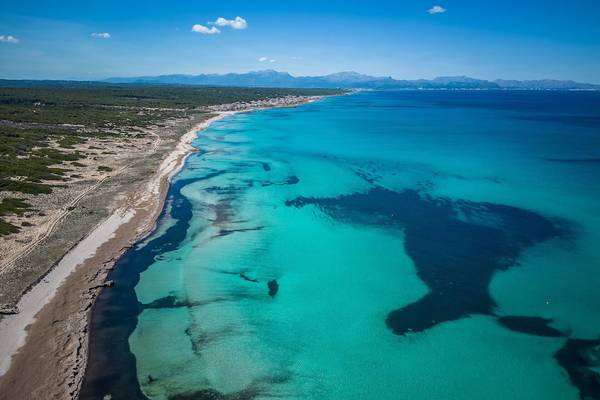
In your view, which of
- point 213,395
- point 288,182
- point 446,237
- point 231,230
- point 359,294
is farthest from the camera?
point 288,182

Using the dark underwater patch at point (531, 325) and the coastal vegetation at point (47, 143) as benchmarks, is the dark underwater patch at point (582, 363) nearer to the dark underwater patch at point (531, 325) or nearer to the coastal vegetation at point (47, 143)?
the dark underwater patch at point (531, 325)

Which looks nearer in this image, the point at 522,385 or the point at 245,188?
the point at 522,385

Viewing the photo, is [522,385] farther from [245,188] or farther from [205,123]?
[205,123]

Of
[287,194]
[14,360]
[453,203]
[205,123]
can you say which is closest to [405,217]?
[453,203]

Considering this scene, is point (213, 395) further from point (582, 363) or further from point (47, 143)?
point (47, 143)

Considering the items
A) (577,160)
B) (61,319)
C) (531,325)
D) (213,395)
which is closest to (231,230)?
(61,319)

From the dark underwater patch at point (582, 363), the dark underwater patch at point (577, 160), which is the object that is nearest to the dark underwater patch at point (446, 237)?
the dark underwater patch at point (582, 363)

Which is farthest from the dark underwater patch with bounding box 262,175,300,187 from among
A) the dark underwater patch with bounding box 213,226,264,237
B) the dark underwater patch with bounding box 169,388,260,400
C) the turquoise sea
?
the dark underwater patch with bounding box 169,388,260,400
